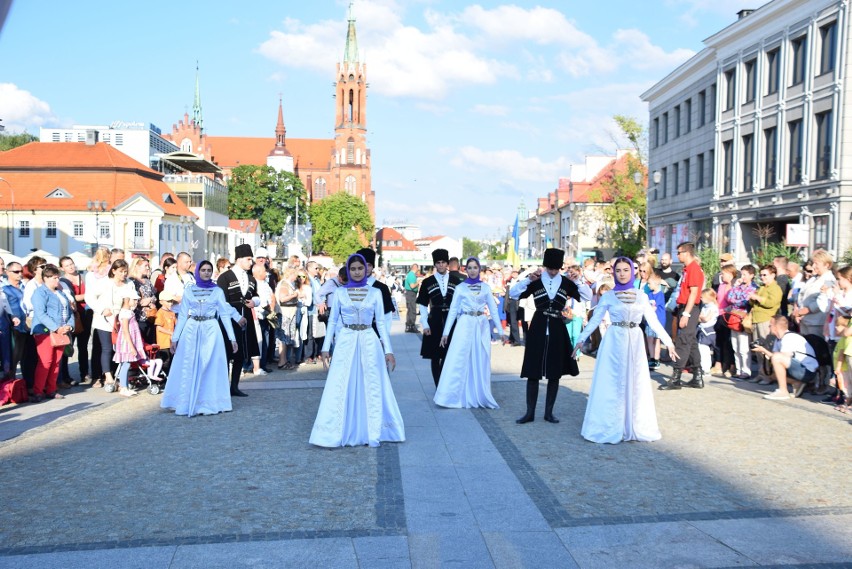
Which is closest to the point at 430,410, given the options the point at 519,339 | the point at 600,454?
the point at 600,454

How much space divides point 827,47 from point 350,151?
113 m

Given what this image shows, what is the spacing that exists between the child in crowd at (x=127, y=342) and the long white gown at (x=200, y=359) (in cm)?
190

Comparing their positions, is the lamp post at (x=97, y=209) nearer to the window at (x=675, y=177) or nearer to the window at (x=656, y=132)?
the window at (x=656, y=132)

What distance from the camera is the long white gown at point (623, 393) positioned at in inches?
346

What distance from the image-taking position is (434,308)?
1223 centimetres

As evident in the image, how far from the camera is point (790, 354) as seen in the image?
38.7 feet

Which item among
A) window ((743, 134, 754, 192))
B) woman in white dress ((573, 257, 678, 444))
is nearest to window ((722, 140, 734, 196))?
window ((743, 134, 754, 192))

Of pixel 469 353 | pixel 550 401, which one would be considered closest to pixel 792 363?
pixel 550 401

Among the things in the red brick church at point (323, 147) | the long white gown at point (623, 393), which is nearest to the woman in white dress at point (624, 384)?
the long white gown at point (623, 393)

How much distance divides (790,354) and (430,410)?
5301mm

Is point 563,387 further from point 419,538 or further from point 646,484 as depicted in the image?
point 419,538

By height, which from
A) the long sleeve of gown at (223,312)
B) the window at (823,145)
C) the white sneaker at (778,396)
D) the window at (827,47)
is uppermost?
the window at (827,47)

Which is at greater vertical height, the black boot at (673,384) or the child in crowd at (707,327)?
the child in crowd at (707,327)

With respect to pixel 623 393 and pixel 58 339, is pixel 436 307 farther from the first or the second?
pixel 58 339
